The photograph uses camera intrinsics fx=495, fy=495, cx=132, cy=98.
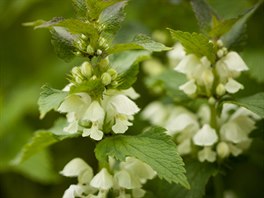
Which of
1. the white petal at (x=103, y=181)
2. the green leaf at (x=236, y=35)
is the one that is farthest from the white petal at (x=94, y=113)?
the green leaf at (x=236, y=35)

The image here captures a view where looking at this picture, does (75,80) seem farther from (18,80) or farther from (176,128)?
(18,80)

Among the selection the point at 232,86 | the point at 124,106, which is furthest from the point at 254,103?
the point at 124,106

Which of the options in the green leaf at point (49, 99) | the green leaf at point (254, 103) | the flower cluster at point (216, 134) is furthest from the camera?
the flower cluster at point (216, 134)

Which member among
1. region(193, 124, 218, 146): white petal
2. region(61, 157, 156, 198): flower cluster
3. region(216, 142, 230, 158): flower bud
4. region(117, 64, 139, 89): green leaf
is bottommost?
region(216, 142, 230, 158): flower bud

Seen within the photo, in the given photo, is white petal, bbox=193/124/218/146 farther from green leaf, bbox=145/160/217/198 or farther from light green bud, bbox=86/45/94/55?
light green bud, bbox=86/45/94/55

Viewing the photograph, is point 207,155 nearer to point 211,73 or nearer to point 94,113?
point 211,73

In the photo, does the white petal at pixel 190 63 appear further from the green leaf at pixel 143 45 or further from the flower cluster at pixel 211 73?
the green leaf at pixel 143 45

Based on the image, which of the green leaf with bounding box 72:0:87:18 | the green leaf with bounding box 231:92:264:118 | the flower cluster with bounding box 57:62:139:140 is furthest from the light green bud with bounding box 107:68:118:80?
the green leaf with bounding box 231:92:264:118
